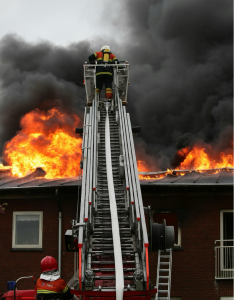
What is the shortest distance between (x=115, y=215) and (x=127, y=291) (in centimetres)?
164

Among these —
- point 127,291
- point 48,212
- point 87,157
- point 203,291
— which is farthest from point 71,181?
point 127,291

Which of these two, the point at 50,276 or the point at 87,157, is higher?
the point at 87,157

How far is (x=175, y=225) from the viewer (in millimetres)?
11305

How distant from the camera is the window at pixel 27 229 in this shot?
1141 cm

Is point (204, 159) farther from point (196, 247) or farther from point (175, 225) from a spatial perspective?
point (196, 247)

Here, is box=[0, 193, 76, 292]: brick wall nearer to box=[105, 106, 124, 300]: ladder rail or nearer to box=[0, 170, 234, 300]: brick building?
box=[0, 170, 234, 300]: brick building

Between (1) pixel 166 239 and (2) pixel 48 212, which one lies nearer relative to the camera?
(1) pixel 166 239

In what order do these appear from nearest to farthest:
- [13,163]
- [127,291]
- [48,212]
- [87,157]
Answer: [127,291]
[87,157]
[48,212]
[13,163]

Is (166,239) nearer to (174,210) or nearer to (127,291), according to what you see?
(127,291)

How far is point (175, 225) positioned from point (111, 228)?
430cm

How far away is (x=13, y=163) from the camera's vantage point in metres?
16.8

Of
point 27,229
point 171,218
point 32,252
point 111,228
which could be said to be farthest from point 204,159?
point 111,228

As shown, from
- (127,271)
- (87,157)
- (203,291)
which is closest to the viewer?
(127,271)

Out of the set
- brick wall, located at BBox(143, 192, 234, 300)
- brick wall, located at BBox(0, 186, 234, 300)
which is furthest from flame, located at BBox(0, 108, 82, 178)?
brick wall, located at BBox(143, 192, 234, 300)
